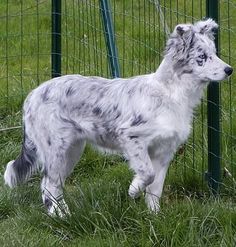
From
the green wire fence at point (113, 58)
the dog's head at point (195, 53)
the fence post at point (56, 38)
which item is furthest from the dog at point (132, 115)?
the fence post at point (56, 38)

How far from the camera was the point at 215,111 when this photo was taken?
18.5 feet

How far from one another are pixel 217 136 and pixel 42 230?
145cm

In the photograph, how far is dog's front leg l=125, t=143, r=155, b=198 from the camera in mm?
5184

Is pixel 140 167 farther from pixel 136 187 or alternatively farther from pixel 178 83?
pixel 178 83

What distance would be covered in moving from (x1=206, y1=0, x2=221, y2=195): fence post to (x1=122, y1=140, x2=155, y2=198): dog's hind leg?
2.24 feet

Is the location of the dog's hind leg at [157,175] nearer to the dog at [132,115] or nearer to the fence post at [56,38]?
the dog at [132,115]

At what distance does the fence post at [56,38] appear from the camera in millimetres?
7531

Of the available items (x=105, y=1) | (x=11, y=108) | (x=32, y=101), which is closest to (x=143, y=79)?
(x=32, y=101)

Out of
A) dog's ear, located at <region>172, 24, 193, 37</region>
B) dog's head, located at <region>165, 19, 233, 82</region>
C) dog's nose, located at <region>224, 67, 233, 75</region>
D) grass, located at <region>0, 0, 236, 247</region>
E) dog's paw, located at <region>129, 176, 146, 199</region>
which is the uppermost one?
dog's ear, located at <region>172, 24, 193, 37</region>

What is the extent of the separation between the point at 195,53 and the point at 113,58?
206 cm

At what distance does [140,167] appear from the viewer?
518 centimetres

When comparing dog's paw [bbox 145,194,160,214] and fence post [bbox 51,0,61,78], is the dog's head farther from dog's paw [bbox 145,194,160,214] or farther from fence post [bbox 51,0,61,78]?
fence post [bbox 51,0,61,78]

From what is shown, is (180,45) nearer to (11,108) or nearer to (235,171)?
(235,171)

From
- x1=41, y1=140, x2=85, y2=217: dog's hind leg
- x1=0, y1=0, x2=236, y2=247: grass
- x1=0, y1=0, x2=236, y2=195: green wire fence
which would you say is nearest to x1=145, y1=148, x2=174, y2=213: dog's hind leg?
x1=0, y1=0, x2=236, y2=247: grass
